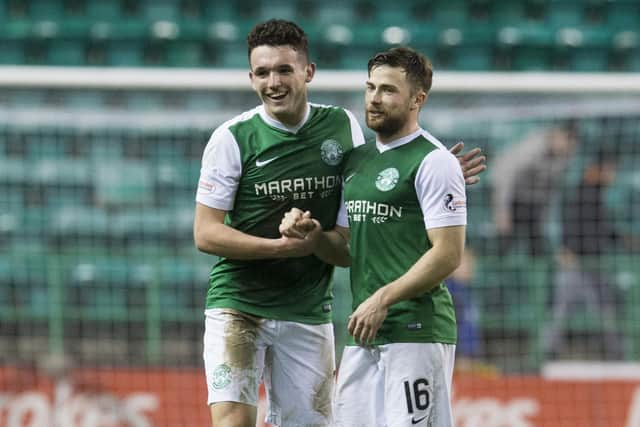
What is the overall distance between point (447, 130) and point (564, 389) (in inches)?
101

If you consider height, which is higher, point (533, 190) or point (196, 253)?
point (533, 190)

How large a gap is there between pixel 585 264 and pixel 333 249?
12.3ft

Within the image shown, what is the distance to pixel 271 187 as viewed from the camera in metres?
3.95

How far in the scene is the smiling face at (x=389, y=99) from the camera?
11.6 feet

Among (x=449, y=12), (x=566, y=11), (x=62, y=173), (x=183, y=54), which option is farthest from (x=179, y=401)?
(x=566, y=11)

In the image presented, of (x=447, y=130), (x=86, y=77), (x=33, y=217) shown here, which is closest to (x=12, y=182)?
(x=33, y=217)

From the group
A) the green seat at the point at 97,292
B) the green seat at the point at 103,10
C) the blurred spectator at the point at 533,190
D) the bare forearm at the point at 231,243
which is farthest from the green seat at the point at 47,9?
the bare forearm at the point at 231,243

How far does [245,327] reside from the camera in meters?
4.01

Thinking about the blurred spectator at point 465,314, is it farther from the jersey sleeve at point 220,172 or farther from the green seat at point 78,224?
the jersey sleeve at point 220,172

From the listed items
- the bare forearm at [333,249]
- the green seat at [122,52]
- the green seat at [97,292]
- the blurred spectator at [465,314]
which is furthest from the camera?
the green seat at [122,52]

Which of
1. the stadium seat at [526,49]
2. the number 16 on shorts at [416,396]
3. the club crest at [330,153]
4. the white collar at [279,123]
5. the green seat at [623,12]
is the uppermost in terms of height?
the green seat at [623,12]

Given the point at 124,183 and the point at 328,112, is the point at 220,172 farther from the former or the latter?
the point at 124,183

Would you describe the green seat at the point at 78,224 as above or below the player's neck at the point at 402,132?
below

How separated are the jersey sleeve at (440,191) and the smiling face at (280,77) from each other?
638mm
